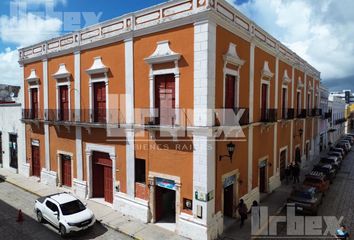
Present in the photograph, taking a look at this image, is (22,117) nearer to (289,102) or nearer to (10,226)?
(10,226)

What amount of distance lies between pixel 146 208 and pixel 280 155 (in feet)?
39.7

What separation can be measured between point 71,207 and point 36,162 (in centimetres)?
1019

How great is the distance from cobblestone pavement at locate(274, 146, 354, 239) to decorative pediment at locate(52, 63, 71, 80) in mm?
15389

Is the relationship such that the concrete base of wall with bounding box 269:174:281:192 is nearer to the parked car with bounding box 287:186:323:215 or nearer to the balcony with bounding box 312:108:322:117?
the parked car with bounding box 287:186:323:215

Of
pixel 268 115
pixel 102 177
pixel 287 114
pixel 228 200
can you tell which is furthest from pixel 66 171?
pixel 287 114

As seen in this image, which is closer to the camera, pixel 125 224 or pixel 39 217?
pixel 125 224

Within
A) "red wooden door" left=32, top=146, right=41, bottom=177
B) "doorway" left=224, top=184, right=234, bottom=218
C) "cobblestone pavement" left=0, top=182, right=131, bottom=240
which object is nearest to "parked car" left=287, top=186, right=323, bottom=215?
"doorway" left=224, top=184, right=234, bottom=218

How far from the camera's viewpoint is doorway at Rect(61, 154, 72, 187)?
56.4 feet

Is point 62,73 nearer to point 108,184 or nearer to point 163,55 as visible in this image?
point 108,184

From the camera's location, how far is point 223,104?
38.0 feet

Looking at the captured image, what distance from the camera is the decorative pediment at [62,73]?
16.4 m

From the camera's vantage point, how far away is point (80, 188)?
51.8 ft

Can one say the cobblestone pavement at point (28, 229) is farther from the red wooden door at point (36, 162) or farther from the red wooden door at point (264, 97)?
the red wooden door at point (264, 97)

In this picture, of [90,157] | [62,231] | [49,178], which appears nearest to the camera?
[62,231]
